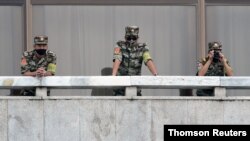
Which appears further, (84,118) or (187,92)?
(187,92)

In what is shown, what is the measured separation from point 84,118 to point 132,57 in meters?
1.59

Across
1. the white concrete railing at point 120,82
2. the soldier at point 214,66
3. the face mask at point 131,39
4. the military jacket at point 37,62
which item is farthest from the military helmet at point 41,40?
the soldier at point 214,66

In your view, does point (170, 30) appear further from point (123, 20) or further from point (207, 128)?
point (207, 128)

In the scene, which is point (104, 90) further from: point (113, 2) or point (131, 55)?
point (113, 2)

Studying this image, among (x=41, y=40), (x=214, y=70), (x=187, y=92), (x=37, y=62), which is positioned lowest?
(x=187, y=92)

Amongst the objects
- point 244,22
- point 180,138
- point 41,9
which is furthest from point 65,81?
point 244,22

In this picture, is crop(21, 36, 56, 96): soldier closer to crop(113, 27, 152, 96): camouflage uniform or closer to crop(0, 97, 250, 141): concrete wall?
crop(0, 97, 250, 141): concrete wall

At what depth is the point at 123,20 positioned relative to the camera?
19.8 meters

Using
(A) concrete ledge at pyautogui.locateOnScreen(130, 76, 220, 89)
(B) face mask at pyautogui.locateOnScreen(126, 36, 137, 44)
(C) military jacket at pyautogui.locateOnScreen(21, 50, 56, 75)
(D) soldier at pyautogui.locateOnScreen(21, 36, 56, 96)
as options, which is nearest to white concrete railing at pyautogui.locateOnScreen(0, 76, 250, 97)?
(A) concrete ledge at pyautogui.locateOnScreen(130, 76, 220, 89)

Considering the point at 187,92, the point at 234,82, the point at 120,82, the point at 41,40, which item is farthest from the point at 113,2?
the point at 234,82

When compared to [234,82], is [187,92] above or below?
below

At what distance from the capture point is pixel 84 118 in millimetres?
16609

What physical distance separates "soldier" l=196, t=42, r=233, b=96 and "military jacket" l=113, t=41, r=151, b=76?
3.66 ft

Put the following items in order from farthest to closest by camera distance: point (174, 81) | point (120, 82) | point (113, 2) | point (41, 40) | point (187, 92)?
point (113, 2) < point (187, 92) < point (41, 40) < point (174, 81) < point (120, 82)
